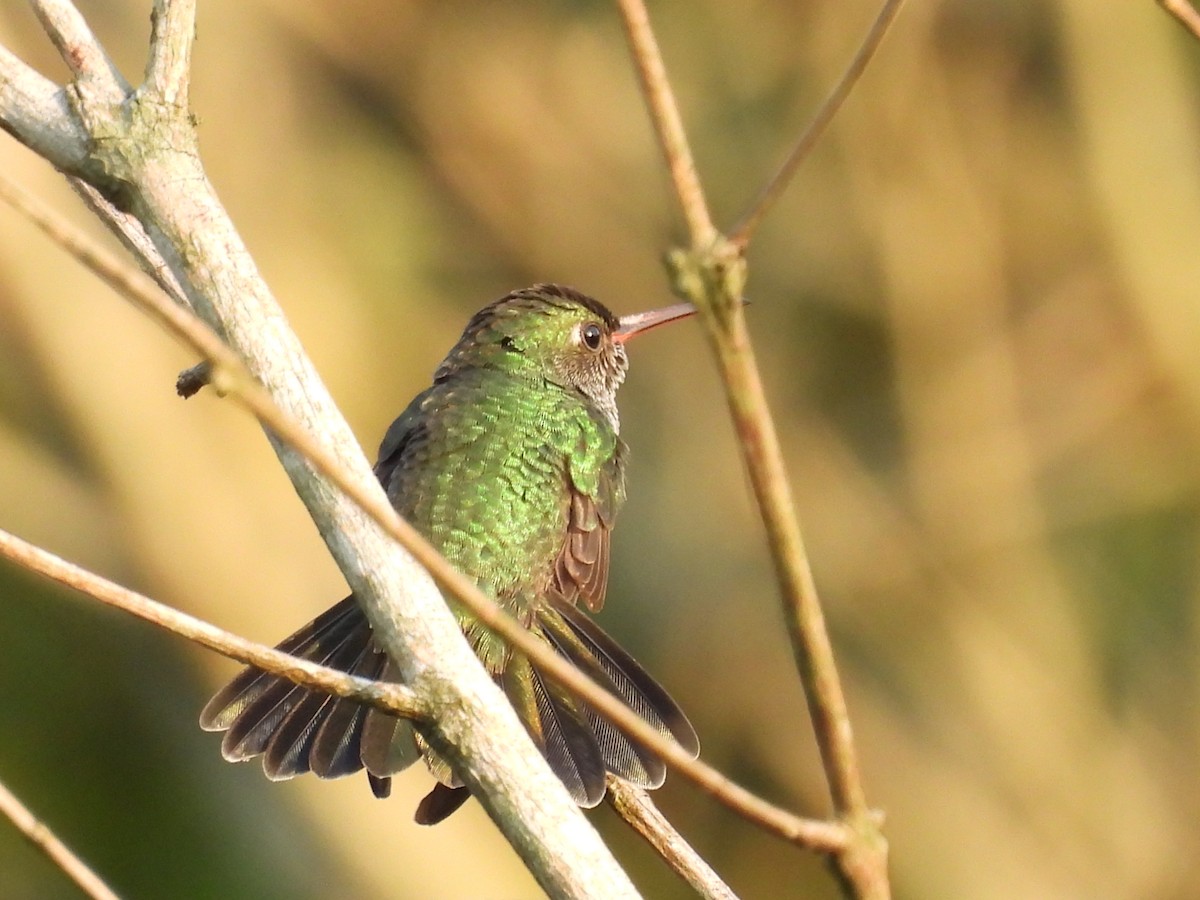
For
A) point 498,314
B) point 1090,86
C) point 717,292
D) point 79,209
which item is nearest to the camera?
point 717,292

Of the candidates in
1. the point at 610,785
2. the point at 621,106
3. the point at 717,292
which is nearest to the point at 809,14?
the point at 621,106

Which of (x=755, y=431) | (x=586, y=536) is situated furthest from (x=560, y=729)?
(x=755, y=431)

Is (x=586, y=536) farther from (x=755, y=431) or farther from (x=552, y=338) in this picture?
(x=755, y=431)

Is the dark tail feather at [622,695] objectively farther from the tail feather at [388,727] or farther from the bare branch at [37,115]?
the bare branch at [37,115]

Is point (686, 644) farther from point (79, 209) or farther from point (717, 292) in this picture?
point (717, 292)

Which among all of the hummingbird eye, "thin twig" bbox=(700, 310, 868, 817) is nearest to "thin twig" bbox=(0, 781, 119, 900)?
"thin twig" bbox=(700, 310, 868, 817)

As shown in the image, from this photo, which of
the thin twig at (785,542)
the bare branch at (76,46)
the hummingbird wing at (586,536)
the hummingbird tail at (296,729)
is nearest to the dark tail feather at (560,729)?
the hummingbird tail at (296,729)
